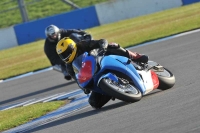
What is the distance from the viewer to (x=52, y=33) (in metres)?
14.4

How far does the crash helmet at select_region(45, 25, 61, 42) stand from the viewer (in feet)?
47.1

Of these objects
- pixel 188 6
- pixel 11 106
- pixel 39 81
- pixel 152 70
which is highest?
pixel 152 70

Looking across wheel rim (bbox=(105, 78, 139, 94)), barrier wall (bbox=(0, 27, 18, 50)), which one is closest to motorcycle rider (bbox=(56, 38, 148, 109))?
wheel rim (bbox=(105, 78, 139, 94))

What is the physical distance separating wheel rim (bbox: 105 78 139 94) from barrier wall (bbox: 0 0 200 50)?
2091cm

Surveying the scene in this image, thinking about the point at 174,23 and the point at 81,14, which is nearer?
the point at 174,23

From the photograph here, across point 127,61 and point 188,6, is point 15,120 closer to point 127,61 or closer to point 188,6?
point 127,61

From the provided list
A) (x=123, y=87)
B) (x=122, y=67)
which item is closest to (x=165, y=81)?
(x=122, y=67)

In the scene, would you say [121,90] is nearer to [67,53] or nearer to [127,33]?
[67,53]

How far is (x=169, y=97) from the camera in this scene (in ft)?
29.8

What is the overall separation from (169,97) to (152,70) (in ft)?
3.91

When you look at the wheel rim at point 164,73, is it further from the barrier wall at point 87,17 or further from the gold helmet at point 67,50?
the barrier wall at point 87,17

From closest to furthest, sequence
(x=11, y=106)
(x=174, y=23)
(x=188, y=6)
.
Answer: (x=11, y=106) < (x=174, y=23) < (x=188, y=6)

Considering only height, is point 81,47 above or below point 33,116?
above

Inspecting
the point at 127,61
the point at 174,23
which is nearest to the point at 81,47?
the point at 127,61
